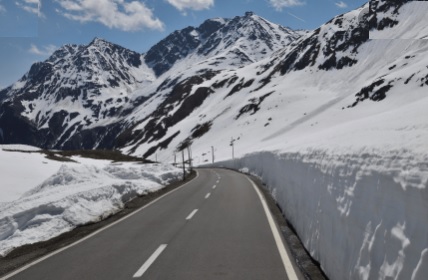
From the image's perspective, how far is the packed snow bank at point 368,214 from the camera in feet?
13.1

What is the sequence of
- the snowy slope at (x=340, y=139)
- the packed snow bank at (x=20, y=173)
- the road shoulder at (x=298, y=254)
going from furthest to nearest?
the packed snow bank at (x=20, y=173)
the road shoulder at (x=298, y=254)
the snowy slope at (x=340, y=139)

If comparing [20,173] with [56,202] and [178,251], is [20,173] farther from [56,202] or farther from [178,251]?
[178,251]

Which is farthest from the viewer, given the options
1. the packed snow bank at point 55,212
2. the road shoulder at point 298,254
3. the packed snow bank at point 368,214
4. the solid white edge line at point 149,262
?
the packed snow bank at point 55,212

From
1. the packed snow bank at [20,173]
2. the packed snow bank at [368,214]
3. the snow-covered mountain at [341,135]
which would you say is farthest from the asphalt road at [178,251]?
the packed snow bank at [20,173]

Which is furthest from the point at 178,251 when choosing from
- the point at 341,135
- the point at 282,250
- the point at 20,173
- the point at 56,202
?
the point at 20,173

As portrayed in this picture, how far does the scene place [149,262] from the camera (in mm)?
8672

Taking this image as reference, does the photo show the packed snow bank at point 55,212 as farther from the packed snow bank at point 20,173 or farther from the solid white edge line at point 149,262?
the packed snow bank at point 20,173

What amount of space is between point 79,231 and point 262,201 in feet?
26.3

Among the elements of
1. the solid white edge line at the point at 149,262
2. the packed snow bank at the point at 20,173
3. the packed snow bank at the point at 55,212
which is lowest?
the solid white edge line at the point at 149,262

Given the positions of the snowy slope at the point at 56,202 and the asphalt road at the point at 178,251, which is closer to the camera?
the asphalt road at the point at 178,251

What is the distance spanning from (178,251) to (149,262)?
1016 mm

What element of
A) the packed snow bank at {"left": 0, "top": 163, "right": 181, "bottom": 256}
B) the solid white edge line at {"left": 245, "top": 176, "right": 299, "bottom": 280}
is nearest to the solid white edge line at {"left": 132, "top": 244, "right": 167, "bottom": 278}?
the solid white edge line at {"left": 245, "top": 176, "right": 299, "bottom": 280}

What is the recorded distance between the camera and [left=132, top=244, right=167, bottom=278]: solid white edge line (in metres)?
7.89

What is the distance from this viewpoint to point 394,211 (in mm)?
4445
